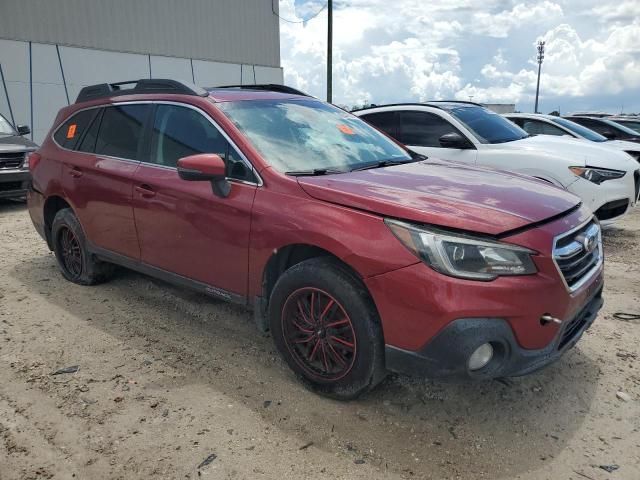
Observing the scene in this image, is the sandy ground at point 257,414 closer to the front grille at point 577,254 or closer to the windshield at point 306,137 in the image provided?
the front grille at point 577,254

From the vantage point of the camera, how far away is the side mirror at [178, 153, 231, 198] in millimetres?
2988

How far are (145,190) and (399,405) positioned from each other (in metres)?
2.26

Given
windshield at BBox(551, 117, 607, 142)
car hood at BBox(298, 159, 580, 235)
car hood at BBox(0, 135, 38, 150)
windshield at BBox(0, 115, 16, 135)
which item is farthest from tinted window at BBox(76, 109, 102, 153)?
Result: windshield at BBox(551, 117, 607, 142)

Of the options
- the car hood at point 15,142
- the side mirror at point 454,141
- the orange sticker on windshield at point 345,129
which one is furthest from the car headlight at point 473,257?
the car hood at point 15,142

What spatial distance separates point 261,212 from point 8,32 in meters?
16.6

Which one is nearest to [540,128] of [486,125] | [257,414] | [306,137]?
[486,125]

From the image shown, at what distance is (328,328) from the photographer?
2729mm

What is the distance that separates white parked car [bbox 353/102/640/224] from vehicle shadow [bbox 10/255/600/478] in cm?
318

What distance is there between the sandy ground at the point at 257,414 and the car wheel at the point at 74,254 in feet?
2.35

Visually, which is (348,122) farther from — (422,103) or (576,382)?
(422,103)

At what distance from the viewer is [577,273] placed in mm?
2580

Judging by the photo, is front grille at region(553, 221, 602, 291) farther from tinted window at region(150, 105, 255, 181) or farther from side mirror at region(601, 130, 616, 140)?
side mirror at region(601, 130, 616, 140)

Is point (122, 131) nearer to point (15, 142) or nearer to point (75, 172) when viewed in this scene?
point (75, 172)

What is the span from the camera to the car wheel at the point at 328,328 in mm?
2564
